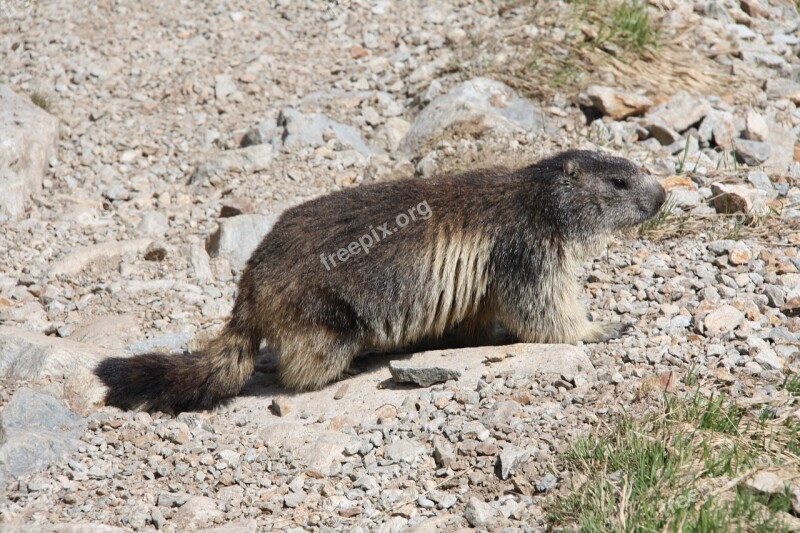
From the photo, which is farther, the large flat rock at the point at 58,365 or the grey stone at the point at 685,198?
the grey stone at the point at 685,198

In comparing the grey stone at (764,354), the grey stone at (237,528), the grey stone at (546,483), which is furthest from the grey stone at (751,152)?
the grey stone at (237,528)

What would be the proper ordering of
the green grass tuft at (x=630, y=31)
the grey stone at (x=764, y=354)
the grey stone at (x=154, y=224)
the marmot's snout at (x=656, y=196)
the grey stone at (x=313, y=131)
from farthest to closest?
the green grass tuft at (x=630, y=31) < the grey stone at (x=313, y=131) < the grey stone at (x=154, y=224) < the marmot's snout at (x=656, y=196) < the grey stone at (x=764, y=354)

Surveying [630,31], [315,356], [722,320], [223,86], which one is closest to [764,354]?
[722,320]

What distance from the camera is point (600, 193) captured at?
7.43m

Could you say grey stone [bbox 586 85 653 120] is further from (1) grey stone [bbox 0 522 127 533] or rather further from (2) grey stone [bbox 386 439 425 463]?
(1) grey stone [bbox 0 522 127 533]

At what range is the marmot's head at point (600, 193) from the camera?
24.1 ft

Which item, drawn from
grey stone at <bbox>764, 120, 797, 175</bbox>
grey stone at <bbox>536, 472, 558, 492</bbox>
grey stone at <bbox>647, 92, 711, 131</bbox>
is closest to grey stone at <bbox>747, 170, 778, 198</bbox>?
grey stone at <bbox>764, 120, 797, 175</bbox>

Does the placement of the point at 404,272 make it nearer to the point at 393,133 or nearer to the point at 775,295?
the point at 775,295

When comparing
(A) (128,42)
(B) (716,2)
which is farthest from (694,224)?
Result: (A) (128,42)

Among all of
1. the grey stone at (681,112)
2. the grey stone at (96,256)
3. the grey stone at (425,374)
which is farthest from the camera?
the grey stone at (681,112)

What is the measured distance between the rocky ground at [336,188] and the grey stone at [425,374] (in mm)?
63

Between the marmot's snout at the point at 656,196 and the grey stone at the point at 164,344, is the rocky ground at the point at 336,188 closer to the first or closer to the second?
the grey stone at the point at 164,344

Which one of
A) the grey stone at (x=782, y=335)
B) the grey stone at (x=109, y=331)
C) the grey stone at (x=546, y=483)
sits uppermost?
the grey stone at (x=782, y=335)

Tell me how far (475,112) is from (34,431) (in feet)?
20.5
